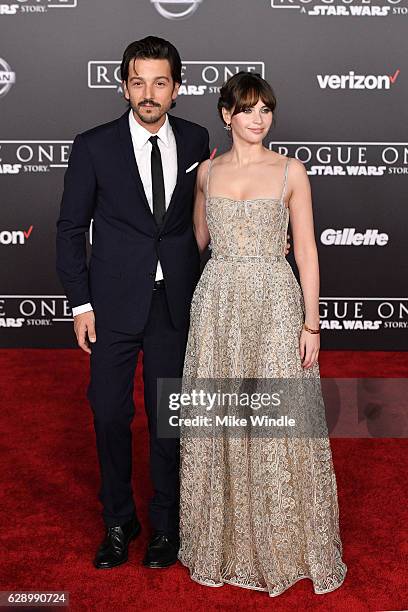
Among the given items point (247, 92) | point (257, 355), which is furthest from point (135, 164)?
point (257, 355)

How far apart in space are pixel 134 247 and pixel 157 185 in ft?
0.68

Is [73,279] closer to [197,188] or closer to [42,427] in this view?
[197,188]

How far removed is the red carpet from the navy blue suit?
0.27 meters

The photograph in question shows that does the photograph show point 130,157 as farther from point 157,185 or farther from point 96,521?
point 96,521

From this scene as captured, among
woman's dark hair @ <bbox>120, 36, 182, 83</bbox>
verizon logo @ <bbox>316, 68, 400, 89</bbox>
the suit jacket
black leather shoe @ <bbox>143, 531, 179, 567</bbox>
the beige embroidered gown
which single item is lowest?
black leather shoe @ <bbox>143, 531, 179, 567</bbox>

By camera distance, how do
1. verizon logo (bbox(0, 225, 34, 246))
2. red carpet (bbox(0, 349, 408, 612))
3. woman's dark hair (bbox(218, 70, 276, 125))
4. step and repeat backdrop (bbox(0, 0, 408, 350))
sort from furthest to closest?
verizon logo (bbox(0, 225, 34, 246)), step and repeat backdrop (bbox(0, 0, 408, 350)), red carpet (bbox(0, 349, 408, 612)), woman's dark hair (bbox(218, 70, 276, 125))

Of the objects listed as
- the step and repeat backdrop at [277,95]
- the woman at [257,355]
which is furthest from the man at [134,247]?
the step and repeat backdrop at [277,95]

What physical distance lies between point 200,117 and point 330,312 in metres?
1.45

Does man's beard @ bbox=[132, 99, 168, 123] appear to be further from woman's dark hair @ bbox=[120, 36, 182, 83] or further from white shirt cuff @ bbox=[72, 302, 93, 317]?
white shirt cuff @ bbox=[72, 302, 93, 317]

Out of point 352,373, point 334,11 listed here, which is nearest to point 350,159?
point 334,11

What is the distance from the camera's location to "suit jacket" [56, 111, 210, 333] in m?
2.62

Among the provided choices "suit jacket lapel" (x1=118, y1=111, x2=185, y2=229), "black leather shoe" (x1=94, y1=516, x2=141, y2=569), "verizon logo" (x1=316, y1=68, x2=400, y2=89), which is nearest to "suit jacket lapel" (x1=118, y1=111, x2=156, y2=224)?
"suit jacket lapel" (x1=118, y1=111, x2=185, y2=229)

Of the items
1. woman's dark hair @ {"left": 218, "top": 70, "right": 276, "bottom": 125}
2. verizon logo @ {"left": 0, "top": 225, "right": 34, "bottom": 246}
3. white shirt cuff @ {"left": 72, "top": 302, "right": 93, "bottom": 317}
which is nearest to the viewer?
woman's dark hair @ {"left": 218, "top": 70, "right": 276, "bottom": 125}

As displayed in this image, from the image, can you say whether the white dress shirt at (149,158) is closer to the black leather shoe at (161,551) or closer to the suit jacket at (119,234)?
the suit jacket at (119,234)
